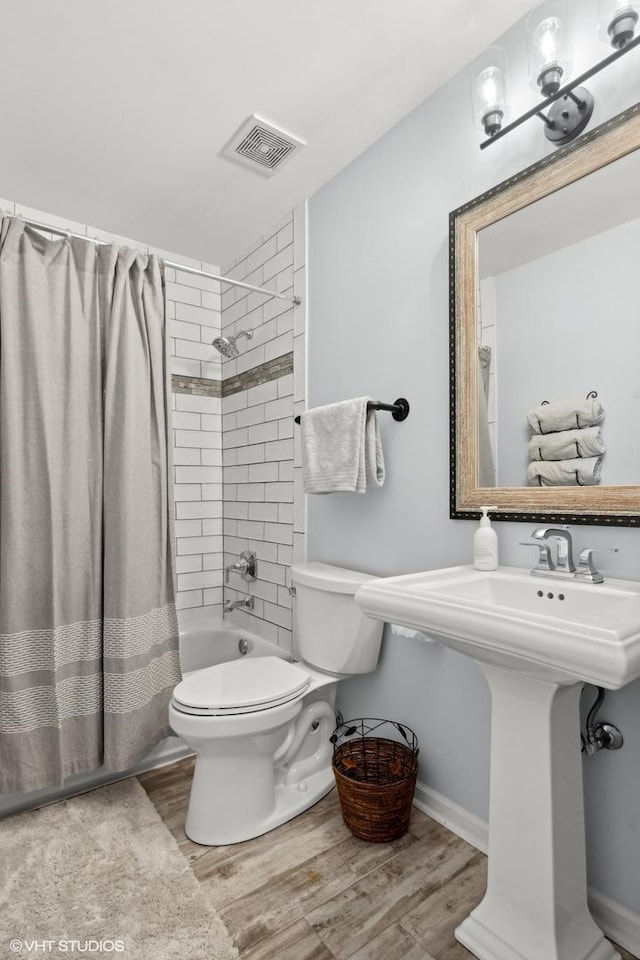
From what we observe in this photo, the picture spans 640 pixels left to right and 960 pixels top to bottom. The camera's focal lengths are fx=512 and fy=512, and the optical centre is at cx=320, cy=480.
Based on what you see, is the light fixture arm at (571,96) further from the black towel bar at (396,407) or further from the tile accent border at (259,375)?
the tile accent border at (259,375)

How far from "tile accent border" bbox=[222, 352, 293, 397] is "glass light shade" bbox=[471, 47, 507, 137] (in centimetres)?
125

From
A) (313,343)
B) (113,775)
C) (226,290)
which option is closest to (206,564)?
(113,775)

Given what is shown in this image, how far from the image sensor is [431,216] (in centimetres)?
177

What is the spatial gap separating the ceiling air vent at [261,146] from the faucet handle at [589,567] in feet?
5.90

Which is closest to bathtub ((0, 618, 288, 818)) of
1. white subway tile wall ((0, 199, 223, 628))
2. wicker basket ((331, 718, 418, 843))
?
white subway tile wall ((0, 199, 223, 628))

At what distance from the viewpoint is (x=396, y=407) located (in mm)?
1854

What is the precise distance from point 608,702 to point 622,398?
767 millimetres

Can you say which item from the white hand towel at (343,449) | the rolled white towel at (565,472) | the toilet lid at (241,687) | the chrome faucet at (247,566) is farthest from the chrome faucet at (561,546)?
the chrome faucet at (247,566)

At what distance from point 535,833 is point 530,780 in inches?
4.6

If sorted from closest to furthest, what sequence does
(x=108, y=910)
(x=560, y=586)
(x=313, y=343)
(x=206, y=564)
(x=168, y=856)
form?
(x=560, y=586) < (x=108, y=910) < (x=168, y=856) < (x=313, y=343) < (x=206, y=564)

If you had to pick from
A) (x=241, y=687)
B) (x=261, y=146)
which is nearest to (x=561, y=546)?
(x=241, y=687)

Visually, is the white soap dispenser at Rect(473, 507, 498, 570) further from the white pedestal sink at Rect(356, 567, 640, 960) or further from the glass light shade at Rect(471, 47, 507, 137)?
the glass light shade at Rect(471, 47, 507, 137)

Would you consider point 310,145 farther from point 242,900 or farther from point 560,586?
point 242,900

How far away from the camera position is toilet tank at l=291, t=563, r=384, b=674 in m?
1.85
